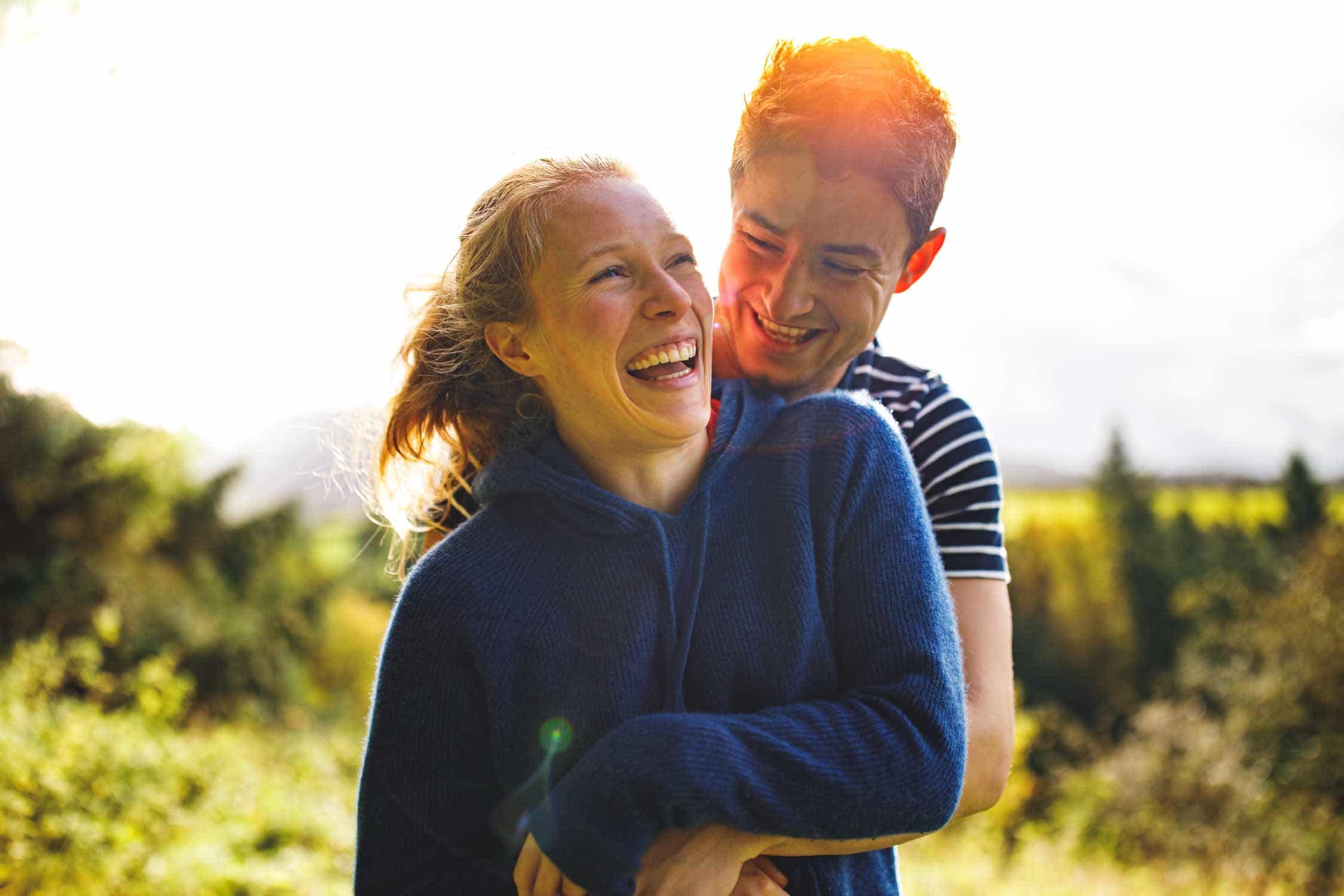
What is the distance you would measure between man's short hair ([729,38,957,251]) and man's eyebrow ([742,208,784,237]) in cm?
10

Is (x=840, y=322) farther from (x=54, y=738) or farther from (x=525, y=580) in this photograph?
(x=54, y=738)

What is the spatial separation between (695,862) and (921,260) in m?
1.25

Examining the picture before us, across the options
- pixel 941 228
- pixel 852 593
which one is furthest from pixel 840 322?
pixel 852 593

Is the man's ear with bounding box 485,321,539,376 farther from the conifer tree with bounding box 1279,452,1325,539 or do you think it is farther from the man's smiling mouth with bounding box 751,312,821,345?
the conifer tree with bounding box 1279,452,1325,539

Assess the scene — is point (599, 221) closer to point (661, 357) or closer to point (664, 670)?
point (661, 357)

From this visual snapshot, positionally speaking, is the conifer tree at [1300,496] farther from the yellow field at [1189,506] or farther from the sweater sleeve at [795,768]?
the sweater sleeve at [795,768]

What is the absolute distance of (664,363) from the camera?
1669 millimetres

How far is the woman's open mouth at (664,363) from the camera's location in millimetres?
1658

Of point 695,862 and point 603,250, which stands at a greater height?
point 603,250

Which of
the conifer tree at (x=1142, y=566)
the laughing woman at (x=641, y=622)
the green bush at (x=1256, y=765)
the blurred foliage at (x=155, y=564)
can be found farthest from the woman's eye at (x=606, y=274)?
the conifer tree at (x=1142, y=566)

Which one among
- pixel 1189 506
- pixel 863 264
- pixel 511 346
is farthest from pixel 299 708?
pixel 1189 506

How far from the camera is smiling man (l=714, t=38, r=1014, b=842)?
1.78 meters

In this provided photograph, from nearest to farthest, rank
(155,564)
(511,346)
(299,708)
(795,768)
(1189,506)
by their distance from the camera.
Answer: (795,768)
(511,346)
(155,564)
(299,708)
(1189,506)

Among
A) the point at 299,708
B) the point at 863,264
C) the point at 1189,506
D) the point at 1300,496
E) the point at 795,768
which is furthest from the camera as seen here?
the point at 1189,506
